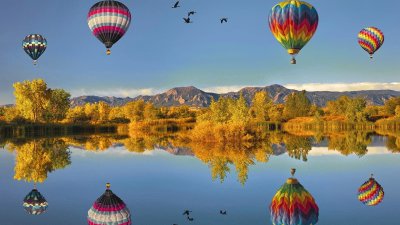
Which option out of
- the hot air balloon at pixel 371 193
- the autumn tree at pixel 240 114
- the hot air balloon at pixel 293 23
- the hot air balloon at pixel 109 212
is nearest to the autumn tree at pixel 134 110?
the autumn tree at pixel 240 114

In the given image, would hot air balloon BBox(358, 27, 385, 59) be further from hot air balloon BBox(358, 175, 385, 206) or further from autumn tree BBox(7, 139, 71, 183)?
autumn tree BBox(7, 139, 71, 183)

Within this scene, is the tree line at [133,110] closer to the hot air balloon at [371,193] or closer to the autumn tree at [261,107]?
the autumn tree at [261,107]

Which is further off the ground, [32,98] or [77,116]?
[32,98]

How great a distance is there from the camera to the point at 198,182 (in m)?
25.0

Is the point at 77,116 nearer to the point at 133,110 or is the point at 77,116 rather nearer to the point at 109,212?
the point at 133,110

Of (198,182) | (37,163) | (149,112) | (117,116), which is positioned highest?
(149,112)

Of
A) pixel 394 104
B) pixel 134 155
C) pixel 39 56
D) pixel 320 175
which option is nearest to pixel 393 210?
pixel 320 175

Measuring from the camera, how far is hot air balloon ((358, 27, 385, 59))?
61438 millimetres

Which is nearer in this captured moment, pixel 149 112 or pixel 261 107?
pixel 261 107

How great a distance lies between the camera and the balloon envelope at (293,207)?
1633cm

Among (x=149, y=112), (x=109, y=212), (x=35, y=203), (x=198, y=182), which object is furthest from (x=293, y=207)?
(x=149, y=112)

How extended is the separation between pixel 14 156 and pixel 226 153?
60.9ft

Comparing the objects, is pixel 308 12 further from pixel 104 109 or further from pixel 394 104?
pixel 104 109

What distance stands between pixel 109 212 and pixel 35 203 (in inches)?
165
